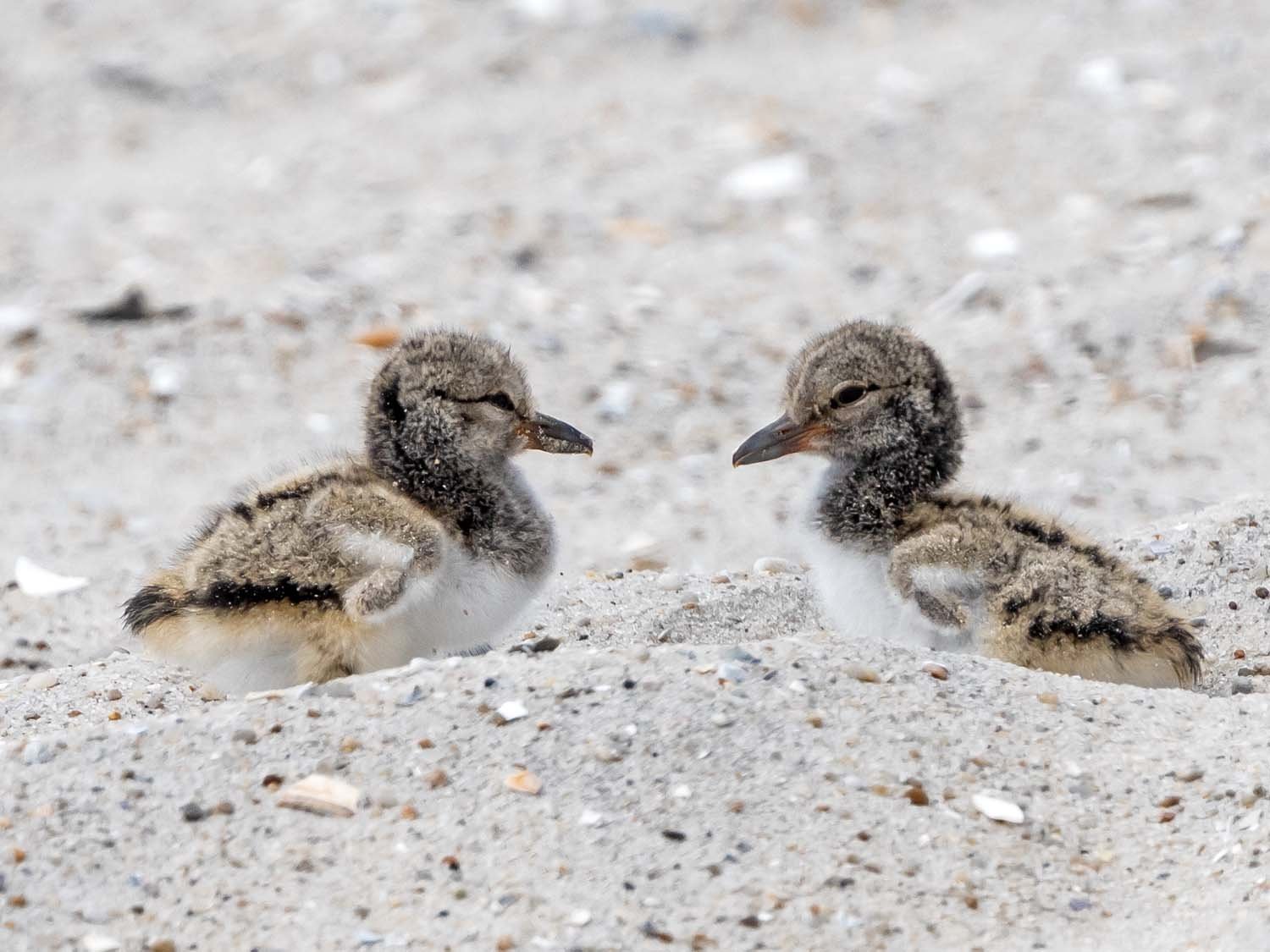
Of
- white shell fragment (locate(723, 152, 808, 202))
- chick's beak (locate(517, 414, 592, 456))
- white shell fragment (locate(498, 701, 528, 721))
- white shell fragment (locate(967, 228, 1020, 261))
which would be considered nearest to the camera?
white shell fragment (locate(498, 701, 528, 721))

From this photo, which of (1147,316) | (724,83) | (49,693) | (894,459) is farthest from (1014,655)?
(724,83)

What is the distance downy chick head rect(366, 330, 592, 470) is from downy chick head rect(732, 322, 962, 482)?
0.76m

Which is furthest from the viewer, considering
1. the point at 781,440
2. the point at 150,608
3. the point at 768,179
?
the point at 768,179

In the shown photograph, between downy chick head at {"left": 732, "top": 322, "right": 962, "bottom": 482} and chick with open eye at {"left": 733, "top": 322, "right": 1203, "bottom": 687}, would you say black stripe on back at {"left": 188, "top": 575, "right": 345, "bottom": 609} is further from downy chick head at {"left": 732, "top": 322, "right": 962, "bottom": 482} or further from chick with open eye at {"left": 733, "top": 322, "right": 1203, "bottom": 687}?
downy chick head at {"left": 732, "top": 322, "right": 962, "bottom": 482}

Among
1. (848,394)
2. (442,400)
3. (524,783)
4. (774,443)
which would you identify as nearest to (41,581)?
(442,400)

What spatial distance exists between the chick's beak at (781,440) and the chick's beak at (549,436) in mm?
416

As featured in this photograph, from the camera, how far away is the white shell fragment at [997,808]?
11.3 feet

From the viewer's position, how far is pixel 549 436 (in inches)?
192

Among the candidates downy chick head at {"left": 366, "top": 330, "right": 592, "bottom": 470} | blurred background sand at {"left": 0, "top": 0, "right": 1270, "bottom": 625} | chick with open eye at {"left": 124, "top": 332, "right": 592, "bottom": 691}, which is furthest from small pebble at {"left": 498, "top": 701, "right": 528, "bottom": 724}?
blurred background sand at {"left": 0, "top": 0, "right": 1270, "bottom": 625}

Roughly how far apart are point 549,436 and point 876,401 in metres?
0.86

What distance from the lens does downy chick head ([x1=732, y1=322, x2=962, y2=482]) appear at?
4.68 meters

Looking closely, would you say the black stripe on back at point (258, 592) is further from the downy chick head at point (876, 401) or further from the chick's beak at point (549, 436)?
the downy chick head at point (876, 401)

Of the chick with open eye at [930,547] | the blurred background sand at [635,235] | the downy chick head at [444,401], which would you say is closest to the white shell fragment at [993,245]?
the blurred background sand at [635,235]

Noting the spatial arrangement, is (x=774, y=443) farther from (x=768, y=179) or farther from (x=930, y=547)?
(x=768, y=179)
